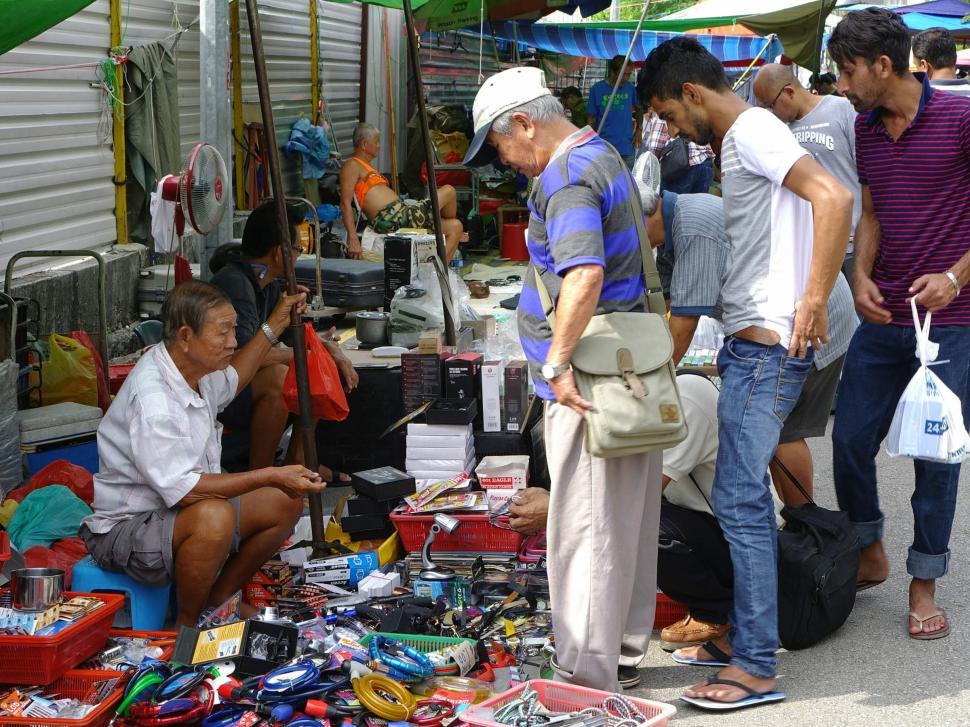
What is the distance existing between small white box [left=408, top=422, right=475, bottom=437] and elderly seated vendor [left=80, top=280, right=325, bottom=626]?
970mm

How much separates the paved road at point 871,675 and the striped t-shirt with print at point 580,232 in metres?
1.20

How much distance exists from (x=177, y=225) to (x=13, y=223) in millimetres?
1324

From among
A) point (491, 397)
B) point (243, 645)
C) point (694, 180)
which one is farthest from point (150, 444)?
point (694, 180)

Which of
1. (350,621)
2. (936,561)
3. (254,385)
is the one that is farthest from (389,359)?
(936,561)

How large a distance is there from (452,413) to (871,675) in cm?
211

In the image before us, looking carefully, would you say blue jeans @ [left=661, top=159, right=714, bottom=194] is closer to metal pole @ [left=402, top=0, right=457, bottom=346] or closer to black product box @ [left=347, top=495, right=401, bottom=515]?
metal pole @ [left=402, top=0, right=457, bottom=346]

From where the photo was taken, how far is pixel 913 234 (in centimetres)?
401

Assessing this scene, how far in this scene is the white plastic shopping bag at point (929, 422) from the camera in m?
3.78

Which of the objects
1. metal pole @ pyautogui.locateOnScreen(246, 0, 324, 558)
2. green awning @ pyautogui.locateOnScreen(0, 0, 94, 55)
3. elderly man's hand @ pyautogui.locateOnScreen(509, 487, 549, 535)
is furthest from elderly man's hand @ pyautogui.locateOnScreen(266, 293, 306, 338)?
green awning @ pyautogui.locateOnScreen(0, 0, 94, 55)

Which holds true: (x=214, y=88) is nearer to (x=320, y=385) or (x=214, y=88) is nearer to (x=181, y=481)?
(x=320, y=385)

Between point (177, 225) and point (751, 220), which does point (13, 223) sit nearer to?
point (177, 225)

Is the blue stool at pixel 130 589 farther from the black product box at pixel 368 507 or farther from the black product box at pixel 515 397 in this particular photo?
the black product box at pixel 515 397

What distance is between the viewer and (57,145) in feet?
24.0

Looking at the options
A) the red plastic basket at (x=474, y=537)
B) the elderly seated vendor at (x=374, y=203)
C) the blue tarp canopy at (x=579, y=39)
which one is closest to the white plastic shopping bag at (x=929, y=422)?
the red plastic basket at (x=474, y=537)
